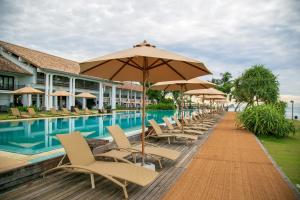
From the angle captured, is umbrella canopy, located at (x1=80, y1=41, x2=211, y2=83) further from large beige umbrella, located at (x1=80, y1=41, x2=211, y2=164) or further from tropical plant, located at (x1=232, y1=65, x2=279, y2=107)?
tropical plant, located at (x1=232, y1=65, x2=279, y2=107)

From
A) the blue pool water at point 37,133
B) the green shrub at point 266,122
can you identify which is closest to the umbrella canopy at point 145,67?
the blue pool water at point 37,133

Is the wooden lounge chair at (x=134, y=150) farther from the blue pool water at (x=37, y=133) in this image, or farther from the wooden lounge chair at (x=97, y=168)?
the blue pool water at (x=37, y=133)

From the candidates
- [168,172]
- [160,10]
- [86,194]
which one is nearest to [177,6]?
[160,10]

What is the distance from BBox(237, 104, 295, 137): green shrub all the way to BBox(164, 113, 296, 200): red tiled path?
200 inches

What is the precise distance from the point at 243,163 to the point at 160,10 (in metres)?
13.4

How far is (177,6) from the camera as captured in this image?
15227 millimetres

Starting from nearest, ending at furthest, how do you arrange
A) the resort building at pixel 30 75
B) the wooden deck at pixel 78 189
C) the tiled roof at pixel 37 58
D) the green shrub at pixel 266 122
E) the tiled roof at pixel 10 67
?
1. the wooden deck at pixel 78 189
2. the green shrub at pixel 266 122
3. the tiled roof at pixel 10 67
4. the resort building at pixel 30 75
5. the tiled roof at pixel 37 58

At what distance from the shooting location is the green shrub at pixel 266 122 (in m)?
11.4

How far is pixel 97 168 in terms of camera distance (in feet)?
13.4

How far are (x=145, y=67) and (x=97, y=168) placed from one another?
2.07 m

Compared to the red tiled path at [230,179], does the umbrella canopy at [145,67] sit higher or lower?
higher

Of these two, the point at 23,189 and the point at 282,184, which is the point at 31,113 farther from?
the point at 282,184

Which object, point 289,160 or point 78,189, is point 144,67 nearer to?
point 78,189

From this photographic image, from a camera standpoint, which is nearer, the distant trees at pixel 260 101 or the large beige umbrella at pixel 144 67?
the large beige umbrella at pixel 144 67
